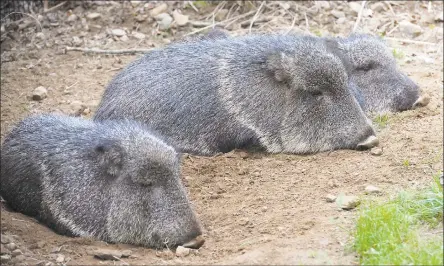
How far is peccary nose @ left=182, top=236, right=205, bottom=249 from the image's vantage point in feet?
17.0

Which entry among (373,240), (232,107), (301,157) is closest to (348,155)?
(301,157)

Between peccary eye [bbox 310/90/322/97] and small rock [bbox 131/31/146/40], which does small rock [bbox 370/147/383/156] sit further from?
small rock [bbox 131/31/146/40]

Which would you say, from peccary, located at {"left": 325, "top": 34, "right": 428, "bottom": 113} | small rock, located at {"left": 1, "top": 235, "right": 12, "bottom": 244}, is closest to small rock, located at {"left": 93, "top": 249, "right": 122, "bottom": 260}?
small rock, located at {"left": 1, "top": 235, "right": 12, "bottom": 244}

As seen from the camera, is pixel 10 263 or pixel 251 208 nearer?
pixel 10 263

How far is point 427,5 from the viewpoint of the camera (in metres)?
10.5

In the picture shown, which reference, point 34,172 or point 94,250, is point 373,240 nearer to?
point 94,250

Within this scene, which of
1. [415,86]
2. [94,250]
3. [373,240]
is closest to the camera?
[373,240]

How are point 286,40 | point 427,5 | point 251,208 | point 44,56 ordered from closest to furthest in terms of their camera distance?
1. point 251,208
2. point 286,40
3. point 44,56
4. point 427,5

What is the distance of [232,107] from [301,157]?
786 mm

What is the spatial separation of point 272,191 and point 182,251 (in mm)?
1084

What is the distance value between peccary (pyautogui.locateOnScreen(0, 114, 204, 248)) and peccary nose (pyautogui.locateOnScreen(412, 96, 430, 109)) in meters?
2.95

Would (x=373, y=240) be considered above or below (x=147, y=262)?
above

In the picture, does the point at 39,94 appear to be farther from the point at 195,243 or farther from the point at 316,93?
the point at 195,243

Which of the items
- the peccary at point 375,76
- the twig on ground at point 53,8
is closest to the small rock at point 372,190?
the peccary at point 375,76
